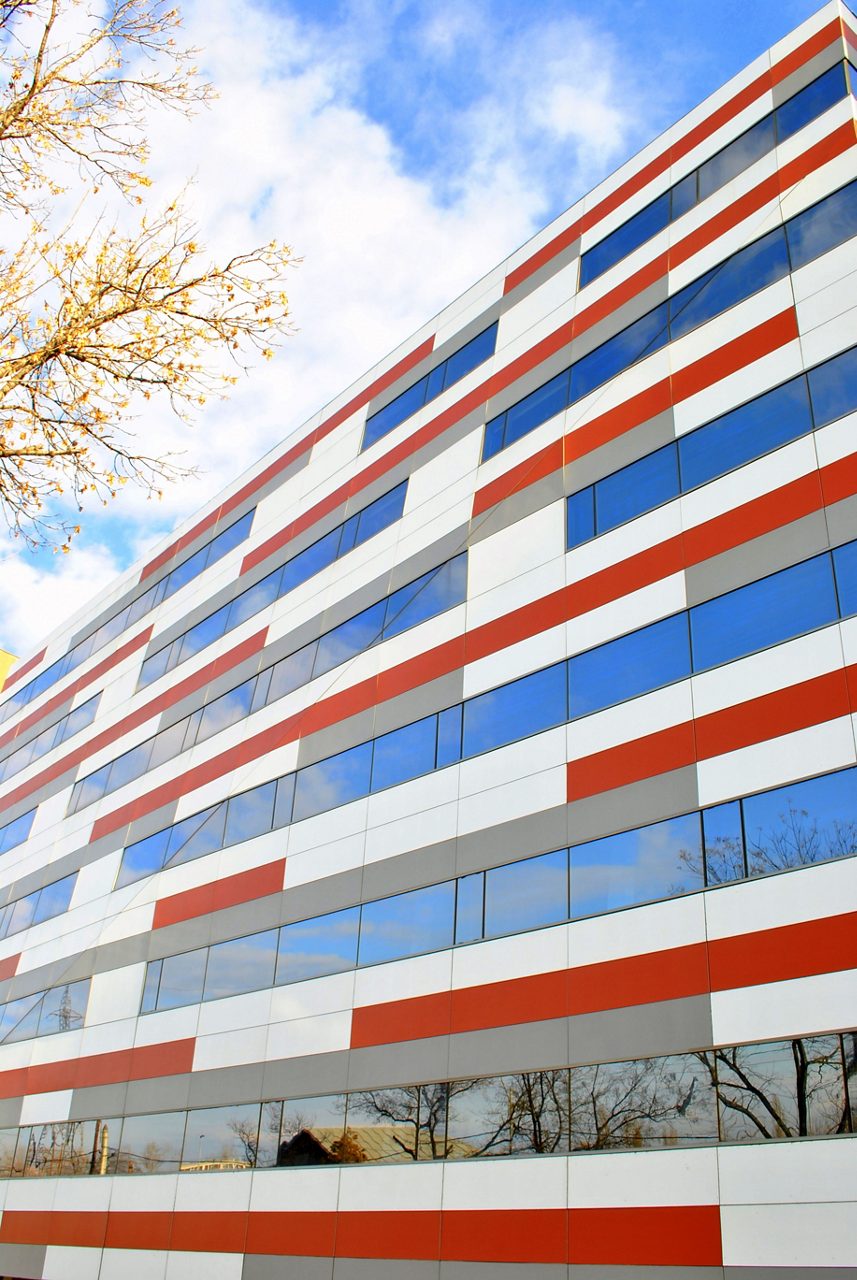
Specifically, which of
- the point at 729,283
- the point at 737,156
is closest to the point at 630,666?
the point at 729,283

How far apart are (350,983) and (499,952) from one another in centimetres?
408

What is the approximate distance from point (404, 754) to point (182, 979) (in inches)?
339

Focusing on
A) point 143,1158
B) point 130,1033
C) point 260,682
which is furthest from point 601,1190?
point 260,682

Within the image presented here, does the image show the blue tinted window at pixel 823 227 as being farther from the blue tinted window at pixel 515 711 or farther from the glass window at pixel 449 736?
the glass window at pixel 449 736

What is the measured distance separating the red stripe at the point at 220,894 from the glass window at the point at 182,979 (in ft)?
3.42

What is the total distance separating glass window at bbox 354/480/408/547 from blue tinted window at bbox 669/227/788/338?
8611 mm

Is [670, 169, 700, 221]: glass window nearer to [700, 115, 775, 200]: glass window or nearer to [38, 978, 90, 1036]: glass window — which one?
[700, 115, 775, 200]: glass window

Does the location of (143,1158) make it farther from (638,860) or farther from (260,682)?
(638,860)

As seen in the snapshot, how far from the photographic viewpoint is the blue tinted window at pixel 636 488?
65.9 ft

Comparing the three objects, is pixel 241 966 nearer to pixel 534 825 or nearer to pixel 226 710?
pixel 226 710

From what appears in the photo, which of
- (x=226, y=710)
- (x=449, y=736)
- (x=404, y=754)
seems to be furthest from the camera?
(x=226, y=710)

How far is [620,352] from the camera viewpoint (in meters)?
22.8

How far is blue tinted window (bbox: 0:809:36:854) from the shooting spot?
126ft

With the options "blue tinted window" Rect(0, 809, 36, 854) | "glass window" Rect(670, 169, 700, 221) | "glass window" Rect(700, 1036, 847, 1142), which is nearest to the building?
"glass window" Rect(700, 1036, 847, 1142)
